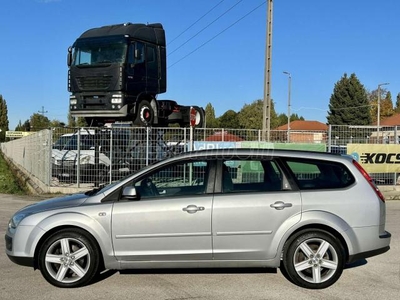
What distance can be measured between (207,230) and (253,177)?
3.15 feet

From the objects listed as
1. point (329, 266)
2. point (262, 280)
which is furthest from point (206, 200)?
point (329, 266)

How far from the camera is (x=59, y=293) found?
4898 mm

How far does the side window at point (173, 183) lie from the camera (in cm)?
525

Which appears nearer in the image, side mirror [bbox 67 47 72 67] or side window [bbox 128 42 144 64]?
side window [bbox 128 42 144 64]

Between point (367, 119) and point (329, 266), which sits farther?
point (367, 119)

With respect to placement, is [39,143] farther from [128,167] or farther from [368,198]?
[368,198]

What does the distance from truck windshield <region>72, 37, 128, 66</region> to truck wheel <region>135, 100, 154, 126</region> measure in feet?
5.56

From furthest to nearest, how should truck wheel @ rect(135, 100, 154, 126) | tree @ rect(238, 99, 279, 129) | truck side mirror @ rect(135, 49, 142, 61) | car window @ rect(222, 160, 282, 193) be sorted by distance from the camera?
tree @ rect(238, 99, 279, 129), truck wheel @ rect(135, 100, 154, 126), truck side mirror @ rect(135, 49, 142, 61), car window @ rect(222, 160, 282, 193)

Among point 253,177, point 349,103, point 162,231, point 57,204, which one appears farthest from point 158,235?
point 349,103

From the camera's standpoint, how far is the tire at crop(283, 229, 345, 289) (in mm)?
5117

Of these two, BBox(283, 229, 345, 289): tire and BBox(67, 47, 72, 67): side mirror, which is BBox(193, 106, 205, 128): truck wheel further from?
BBox(283, 229, 345, 289): tire

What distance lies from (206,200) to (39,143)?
13.6m

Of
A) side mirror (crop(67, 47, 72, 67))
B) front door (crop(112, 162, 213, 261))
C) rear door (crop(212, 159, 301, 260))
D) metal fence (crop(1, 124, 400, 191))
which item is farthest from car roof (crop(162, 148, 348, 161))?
side mirror (crop(67, 47, 72, 67))

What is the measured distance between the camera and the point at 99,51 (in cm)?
1417
